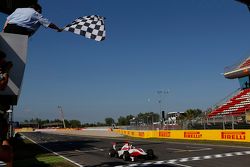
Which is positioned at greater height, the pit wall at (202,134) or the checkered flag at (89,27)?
the checkered flag at (89,27)

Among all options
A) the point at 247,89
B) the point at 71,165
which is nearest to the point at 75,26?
the point at 71,165

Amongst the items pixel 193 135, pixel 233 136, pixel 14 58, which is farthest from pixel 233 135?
pixel 14 58

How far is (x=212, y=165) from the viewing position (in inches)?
494

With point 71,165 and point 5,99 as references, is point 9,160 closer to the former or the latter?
point 5,99

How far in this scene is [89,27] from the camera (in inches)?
242

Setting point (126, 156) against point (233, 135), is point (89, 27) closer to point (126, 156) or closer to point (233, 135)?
point (126, 156)

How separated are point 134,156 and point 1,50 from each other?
1099 centimetres

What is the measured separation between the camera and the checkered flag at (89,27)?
6031 millimetres

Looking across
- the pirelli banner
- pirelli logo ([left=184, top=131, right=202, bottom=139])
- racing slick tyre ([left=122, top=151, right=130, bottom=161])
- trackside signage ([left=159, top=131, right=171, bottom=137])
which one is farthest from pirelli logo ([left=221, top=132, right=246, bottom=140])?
the pirelli banner

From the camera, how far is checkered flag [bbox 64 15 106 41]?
603cm

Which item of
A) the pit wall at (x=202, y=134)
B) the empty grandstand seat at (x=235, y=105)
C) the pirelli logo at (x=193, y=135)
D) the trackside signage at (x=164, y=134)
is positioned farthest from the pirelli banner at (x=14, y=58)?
the trackside signage at (x=164, y=134)

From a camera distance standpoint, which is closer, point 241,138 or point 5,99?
point 5,99

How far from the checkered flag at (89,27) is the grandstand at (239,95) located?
29.2 meters

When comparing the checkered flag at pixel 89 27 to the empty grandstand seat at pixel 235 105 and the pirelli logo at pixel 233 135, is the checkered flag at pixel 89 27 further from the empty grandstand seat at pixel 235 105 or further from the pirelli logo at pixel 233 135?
the empty grandstand seat at pixel 235 105
